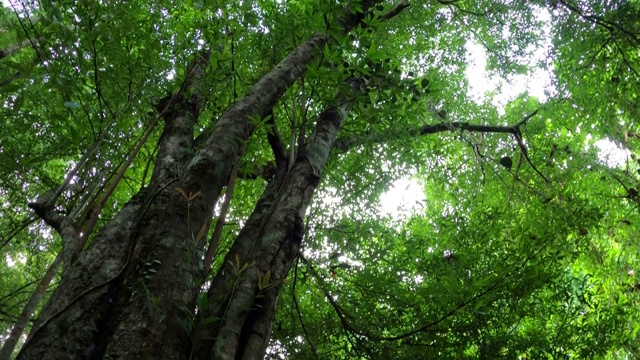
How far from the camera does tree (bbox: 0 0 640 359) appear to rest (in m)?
1.95

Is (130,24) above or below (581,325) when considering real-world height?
above

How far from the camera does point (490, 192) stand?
6.22m

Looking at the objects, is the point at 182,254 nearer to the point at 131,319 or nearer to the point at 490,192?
the point at 131,319

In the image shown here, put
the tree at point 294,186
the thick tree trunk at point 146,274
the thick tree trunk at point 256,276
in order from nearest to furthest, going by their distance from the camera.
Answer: the thick tree trunk at point 146,274 < the thick tree trunk at point 256,276 < the tree at point 294,186

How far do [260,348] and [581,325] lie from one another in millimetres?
3224

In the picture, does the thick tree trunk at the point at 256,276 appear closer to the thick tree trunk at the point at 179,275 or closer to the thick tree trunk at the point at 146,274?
the thick tree trunk at the point at 179,275

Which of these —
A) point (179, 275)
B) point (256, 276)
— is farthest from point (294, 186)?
point (179, 275)

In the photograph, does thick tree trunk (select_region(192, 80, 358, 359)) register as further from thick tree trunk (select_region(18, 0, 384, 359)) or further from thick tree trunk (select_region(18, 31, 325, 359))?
thick tree trunk (select_region(18, 31, 325, 359))

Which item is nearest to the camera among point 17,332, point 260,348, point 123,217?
point 17,332

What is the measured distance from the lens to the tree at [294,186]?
195 cm

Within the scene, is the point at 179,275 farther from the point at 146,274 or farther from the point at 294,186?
the point at 294,186

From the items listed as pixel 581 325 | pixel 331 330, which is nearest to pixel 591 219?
pixel 581 325

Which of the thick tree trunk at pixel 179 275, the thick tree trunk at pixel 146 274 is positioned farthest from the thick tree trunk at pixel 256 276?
the thick tree trunk at pixel 146 274

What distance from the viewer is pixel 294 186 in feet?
8.05
